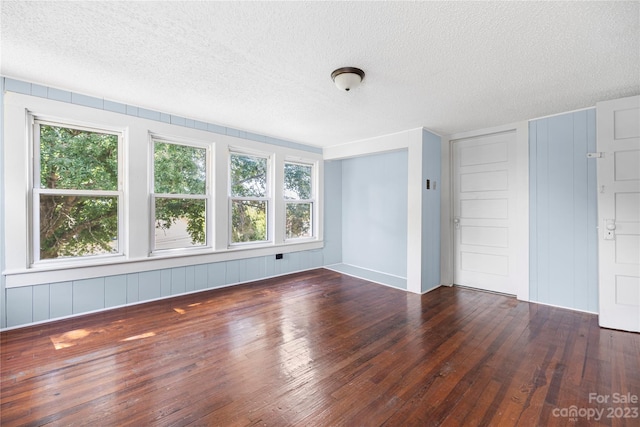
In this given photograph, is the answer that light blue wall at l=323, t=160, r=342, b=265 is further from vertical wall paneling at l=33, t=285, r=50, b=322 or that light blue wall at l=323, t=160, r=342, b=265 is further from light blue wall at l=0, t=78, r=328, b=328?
vertical wall paneling at l=33, t=285, r=50, b=322

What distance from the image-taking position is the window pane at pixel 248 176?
4.41m

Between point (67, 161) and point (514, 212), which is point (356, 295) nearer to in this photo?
point (514, 212)

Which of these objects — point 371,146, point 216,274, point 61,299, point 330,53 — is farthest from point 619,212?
point 61,299

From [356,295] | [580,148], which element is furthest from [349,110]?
[580,148]

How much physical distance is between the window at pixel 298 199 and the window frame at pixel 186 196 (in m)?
1.44

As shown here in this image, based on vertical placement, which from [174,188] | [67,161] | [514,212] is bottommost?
[514,212]

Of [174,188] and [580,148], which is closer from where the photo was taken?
[580,148]

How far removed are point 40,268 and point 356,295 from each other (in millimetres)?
3669

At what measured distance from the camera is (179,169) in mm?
3840

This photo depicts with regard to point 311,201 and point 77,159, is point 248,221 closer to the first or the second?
point 311,201

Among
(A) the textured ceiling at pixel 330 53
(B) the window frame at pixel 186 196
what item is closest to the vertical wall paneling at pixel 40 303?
(B) the window frame at pixel 186 196

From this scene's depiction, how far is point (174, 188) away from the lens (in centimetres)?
379

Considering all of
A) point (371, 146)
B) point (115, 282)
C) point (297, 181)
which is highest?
point (371, 146)

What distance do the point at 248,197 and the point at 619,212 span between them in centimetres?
470
